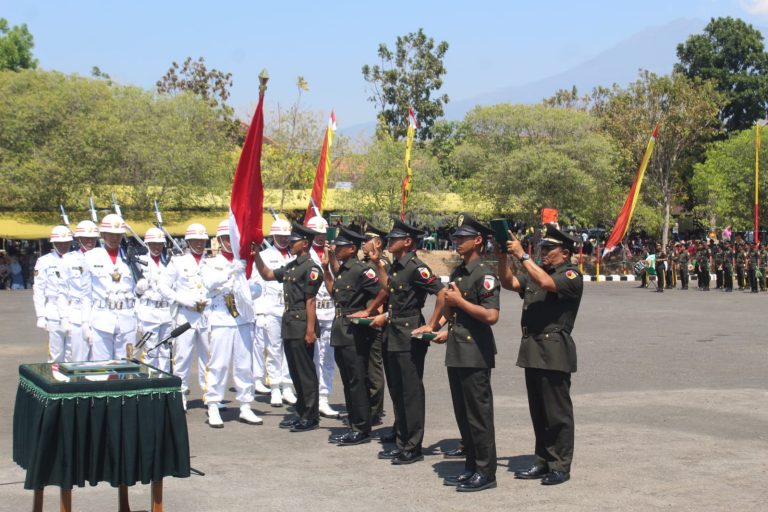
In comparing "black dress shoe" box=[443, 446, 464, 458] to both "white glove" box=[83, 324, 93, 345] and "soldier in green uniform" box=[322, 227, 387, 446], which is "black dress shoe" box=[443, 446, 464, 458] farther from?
"white glove" box=[83, 324, 93, 345]

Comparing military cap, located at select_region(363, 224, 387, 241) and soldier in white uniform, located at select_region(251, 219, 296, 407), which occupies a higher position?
military cap, located at select_region(363, 224, 387, 241)

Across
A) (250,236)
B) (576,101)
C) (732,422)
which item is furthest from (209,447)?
(576,101)

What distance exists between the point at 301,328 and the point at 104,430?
13.4ft

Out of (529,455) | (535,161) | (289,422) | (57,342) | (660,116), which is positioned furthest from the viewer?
(660,116)

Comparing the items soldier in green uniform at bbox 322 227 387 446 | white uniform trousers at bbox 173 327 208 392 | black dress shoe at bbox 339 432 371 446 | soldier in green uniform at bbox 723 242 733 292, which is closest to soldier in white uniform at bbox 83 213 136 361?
white uniform trousers at bbox 173 327 208 392

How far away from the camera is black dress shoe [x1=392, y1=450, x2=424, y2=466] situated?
862cm

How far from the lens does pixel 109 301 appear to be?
1089 cm

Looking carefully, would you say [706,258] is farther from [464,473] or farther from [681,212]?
[681,212]

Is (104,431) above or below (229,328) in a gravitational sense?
below

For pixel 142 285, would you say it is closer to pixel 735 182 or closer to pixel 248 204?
pixel 248 204

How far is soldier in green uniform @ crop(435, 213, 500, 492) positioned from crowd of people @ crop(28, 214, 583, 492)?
0.01 m

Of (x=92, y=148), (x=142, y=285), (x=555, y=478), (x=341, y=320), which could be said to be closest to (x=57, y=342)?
(x=142, y=285)

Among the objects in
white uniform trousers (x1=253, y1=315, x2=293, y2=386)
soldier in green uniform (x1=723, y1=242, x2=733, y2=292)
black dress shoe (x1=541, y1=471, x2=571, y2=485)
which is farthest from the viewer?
soldier in green uniform (x1=723, y1=242, x2=733, y2=292)

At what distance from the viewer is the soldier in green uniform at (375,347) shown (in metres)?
9.95
